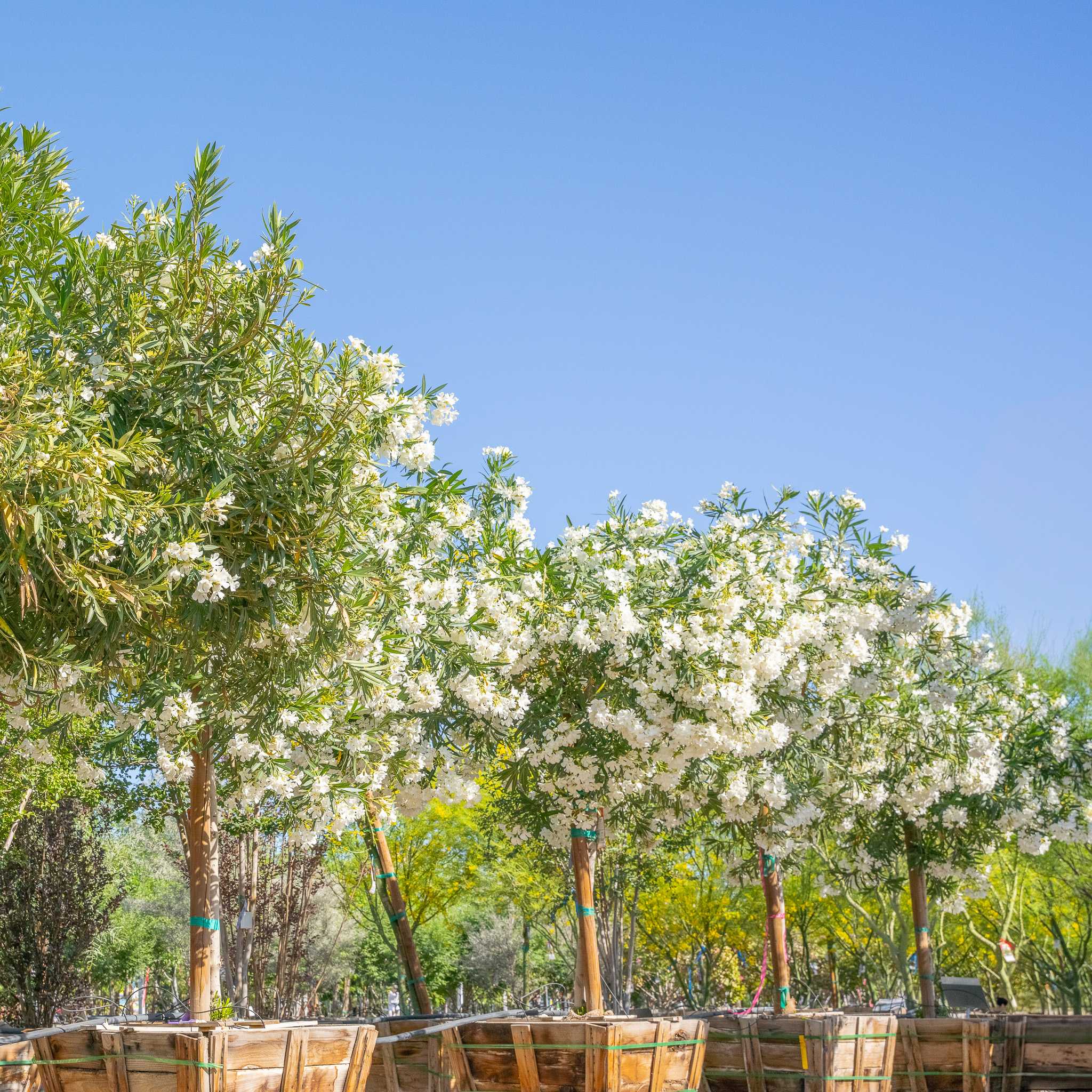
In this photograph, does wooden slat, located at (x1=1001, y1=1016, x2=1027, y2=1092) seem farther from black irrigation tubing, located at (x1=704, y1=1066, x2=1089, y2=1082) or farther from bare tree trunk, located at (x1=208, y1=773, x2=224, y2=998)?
bare tree trunk, located at (x1=208, y1=773, x2=224, y2=998)

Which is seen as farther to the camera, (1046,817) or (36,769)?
(36,769)

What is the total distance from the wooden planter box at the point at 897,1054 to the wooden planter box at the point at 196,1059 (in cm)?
349

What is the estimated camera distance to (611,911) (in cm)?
2559

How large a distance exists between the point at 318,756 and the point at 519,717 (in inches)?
60.3

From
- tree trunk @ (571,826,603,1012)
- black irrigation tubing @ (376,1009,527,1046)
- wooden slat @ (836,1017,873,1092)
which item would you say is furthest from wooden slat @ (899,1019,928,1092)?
black irrigation tubing @ (376,1009,527,1046)

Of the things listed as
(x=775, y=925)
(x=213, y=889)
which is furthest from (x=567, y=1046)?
(x=775, y=925)

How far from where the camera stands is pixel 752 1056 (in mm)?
8273

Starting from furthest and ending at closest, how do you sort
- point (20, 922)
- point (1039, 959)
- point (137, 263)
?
point (1039, 959)
point (20, 922)
point (137, 263)

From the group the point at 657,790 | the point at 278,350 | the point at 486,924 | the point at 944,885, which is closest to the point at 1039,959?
the point at 944,885

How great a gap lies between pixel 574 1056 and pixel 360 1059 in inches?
48.8

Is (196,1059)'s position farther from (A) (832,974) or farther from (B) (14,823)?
(A) (832,974)

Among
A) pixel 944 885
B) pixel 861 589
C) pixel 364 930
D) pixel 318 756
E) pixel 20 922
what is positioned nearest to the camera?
pixel 318 756

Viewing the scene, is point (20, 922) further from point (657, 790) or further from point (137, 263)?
point (137, 263)

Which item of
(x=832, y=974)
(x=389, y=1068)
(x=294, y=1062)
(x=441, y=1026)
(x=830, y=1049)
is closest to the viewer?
(x=294, y=1062)
